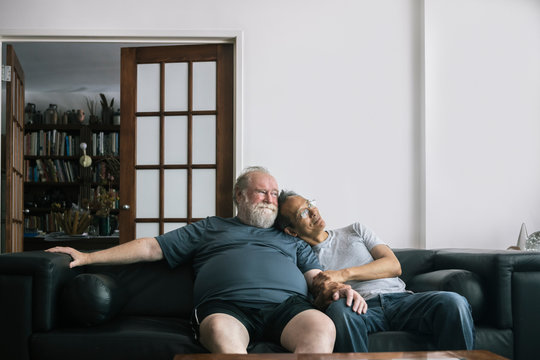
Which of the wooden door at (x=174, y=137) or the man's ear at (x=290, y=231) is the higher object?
the wooden door at (x=174, y=137)

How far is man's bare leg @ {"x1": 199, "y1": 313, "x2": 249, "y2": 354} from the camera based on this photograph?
1.97 meters

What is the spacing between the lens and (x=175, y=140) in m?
4.59

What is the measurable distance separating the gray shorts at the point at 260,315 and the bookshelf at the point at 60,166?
5.63 m

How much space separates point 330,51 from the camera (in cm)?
437

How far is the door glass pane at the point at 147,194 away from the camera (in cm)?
457

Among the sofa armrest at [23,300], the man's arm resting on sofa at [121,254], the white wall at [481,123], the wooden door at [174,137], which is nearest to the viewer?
the sofa armrest at [23,300]

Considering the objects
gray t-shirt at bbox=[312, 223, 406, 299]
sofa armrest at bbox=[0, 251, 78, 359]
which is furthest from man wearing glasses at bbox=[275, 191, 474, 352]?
sofa armrest at bbox=[0, 251, 78, 359]

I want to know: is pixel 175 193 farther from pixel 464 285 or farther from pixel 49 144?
pixel 49 144

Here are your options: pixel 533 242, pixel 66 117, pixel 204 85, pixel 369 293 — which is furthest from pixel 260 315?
pixel 66 117

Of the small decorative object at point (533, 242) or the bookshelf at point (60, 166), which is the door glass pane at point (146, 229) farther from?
the bookshelf at point (60, 166)

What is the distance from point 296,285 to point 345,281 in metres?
0.22

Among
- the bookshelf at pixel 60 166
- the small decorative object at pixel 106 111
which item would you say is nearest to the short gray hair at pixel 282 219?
the bookshelf at pixel 60 166

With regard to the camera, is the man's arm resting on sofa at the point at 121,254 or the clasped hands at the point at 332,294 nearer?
the clasped hands at the point at 332,294

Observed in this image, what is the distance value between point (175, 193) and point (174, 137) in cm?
45
